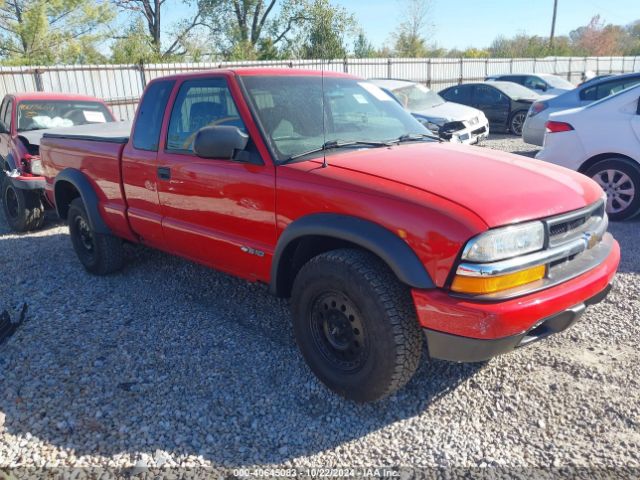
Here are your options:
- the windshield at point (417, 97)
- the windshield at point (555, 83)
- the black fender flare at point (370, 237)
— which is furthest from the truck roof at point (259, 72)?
the windshield at point (555, 83)

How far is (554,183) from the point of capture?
2924 millimetres

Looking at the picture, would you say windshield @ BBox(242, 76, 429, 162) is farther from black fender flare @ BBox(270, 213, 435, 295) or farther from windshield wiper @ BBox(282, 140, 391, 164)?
black fender flare @ BBox(270, 213, 435, 295)

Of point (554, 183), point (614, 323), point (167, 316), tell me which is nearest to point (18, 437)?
point (167, 316)

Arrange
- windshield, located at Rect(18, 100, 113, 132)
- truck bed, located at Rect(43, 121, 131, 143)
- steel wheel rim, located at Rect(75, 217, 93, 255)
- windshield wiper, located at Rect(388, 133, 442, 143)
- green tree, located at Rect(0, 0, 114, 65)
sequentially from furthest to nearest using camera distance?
green tree, located at Rect(0, 0, 114, 65), windshield, located at Rect(18, 100, 113, 132), steel wheel rim, located at Rect(75, 217, 93, 255), truck bed, located at Rect(43, 121, 131, 143), windshield wiper, located at Rect(388, 133, 442, 143)

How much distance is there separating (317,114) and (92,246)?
294cm

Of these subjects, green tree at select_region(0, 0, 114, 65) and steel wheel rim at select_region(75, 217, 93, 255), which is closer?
steel wheel rim at select_region(75, 217, 93, 255)

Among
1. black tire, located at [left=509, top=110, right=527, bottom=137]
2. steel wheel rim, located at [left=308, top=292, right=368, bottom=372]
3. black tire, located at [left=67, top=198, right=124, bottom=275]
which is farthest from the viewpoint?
black tire, located at [left=509, top=110, right=527, bottom=137]

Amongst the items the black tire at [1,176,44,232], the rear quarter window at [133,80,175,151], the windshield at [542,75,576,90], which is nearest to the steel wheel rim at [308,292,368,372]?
the rear quarter window at [133,80,175,151]

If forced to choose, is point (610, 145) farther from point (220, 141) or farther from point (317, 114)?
point (220, 141)

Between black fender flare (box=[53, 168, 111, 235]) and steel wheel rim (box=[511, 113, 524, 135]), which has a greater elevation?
black fender flare (box=[53, 168, 111, 235])

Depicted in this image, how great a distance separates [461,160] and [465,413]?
150cm

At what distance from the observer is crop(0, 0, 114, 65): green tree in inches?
788

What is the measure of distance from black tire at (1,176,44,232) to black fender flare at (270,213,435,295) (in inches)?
200

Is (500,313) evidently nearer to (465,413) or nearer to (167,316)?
(465,413)
